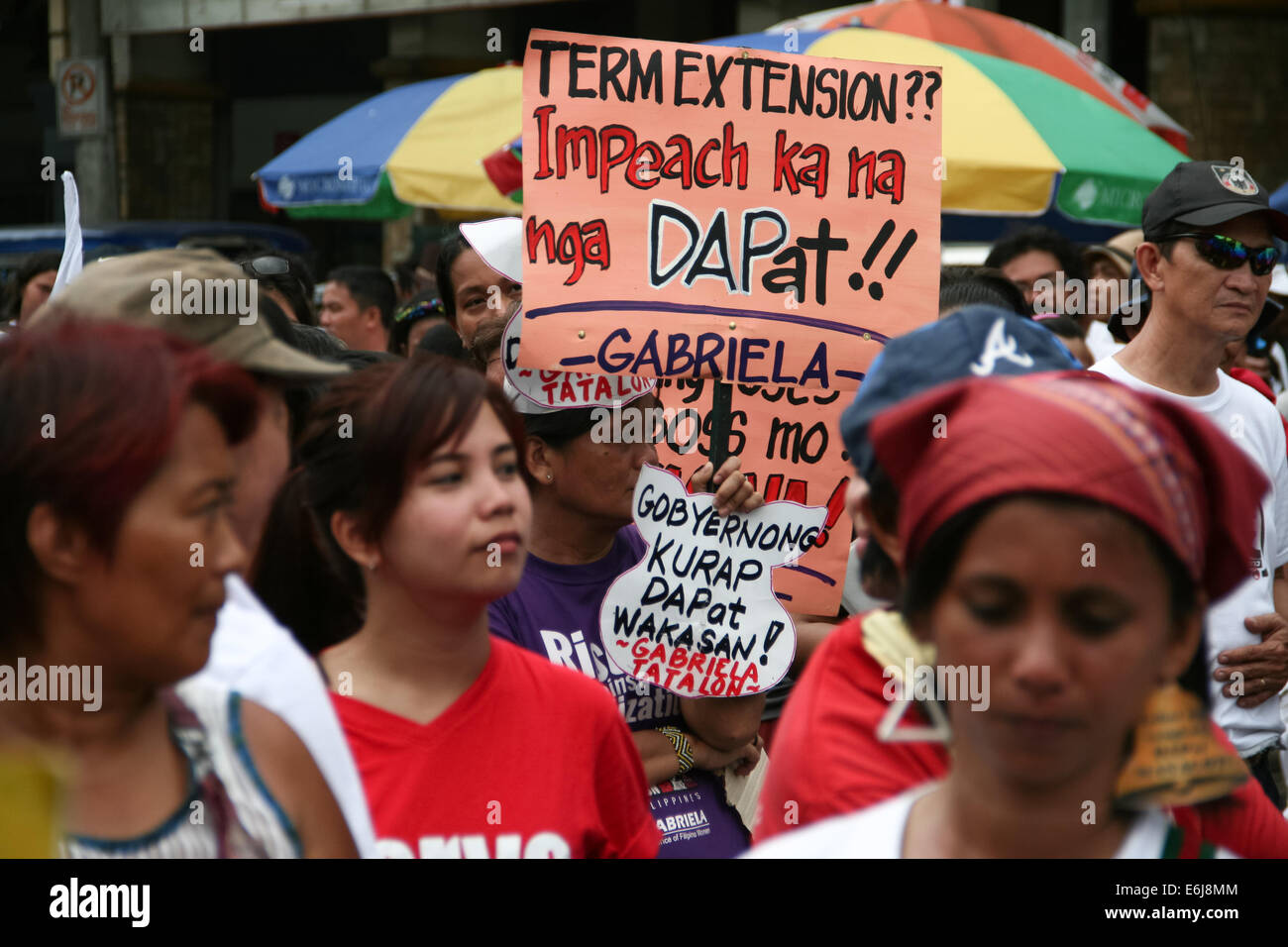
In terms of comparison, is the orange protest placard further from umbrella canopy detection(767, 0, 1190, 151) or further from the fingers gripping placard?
umbrella canopy detection(767, 0, 1190, 151)

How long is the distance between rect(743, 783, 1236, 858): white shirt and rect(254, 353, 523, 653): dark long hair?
950 millimetres

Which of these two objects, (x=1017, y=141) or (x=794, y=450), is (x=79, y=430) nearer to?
(x=794, y=450)

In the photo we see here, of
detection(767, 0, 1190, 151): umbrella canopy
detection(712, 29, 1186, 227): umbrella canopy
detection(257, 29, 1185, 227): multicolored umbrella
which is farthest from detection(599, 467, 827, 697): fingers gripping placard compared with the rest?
detection(767, 0, 1190, 151): umbrella canopy

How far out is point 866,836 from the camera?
154cm

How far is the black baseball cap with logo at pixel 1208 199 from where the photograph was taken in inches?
150

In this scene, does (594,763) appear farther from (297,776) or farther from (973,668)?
(973,668)

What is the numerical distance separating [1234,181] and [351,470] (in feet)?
8.49

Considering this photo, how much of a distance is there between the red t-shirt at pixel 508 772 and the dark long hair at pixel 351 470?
319mm

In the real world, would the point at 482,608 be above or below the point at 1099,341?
above

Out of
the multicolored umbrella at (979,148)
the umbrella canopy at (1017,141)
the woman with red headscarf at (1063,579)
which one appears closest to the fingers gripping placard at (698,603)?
the woman with red headscarf at (1063,579)

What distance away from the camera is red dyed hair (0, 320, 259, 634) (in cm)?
149
